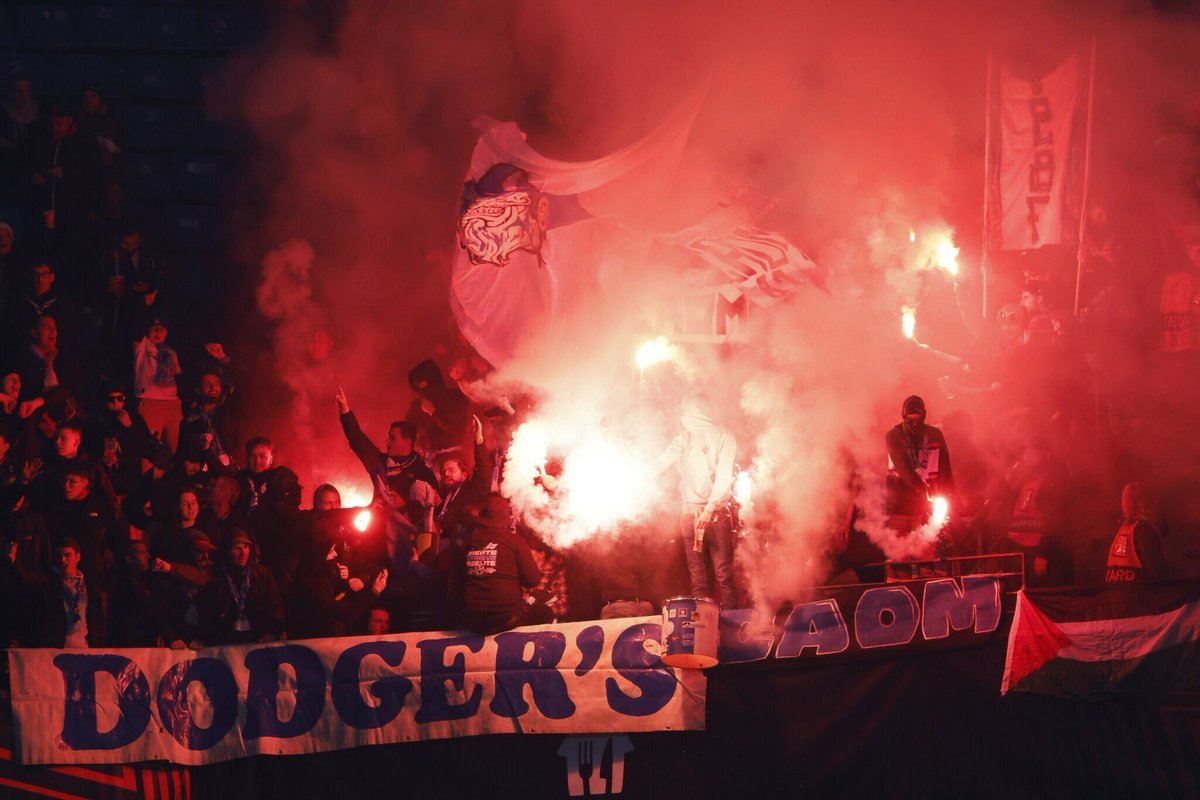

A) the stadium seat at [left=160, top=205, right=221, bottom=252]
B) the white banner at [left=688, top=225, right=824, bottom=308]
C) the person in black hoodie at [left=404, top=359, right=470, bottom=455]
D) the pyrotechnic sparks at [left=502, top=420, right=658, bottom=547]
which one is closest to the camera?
the pyrotechnic sparks at [left=502, top=420, right=658, bottom=547]

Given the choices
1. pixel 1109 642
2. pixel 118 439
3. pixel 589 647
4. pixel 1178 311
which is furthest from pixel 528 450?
pixel 1178 311

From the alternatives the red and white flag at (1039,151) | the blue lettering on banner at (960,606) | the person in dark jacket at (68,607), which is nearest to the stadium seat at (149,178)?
the person in dark jacket at (68,607)

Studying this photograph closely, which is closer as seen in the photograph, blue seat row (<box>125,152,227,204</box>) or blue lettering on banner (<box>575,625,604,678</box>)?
blue lettering on banner (<box>575,625,604,678</box>)

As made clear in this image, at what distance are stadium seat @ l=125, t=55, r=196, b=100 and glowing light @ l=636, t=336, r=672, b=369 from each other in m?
4.41

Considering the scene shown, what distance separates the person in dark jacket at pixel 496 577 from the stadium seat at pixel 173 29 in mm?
5523

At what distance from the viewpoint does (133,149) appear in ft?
33.7

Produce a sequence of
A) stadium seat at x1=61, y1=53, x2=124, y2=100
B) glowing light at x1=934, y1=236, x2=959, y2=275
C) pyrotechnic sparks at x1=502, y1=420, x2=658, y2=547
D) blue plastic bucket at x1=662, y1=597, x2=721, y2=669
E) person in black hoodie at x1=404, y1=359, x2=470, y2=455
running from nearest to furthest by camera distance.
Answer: blue plastic bucket at x1=662, y1=597, x2=721, y2=669 < pyrotechnic sparks at x1=502, y1=420, x2=658, y2=547 < person in black hoodie at x1=404, y1=359, x2=470, y2=455 < glowing light at x1=934, y1=236, x2=959, y2=275 < stadium seat at x1=61, y1=53, x2=124, y2=100

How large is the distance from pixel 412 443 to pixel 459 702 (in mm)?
1887

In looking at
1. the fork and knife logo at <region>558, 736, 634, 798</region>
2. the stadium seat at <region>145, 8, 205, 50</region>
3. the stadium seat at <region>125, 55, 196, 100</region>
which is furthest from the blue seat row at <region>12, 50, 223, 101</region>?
the fork and knife logo at <region>558, 736, 634, 798</region>

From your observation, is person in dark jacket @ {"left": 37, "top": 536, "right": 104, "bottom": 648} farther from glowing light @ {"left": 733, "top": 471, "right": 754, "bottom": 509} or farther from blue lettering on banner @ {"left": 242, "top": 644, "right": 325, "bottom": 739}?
glowing light @ {"left": 733, "top": 471, "right": 754, "bottom": 509}

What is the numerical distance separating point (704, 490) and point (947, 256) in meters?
3.45

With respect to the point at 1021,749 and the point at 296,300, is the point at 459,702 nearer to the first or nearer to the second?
the point at 1021,749

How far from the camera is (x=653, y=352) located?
8977mm

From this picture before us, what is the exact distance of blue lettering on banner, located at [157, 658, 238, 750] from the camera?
6.96 metres
